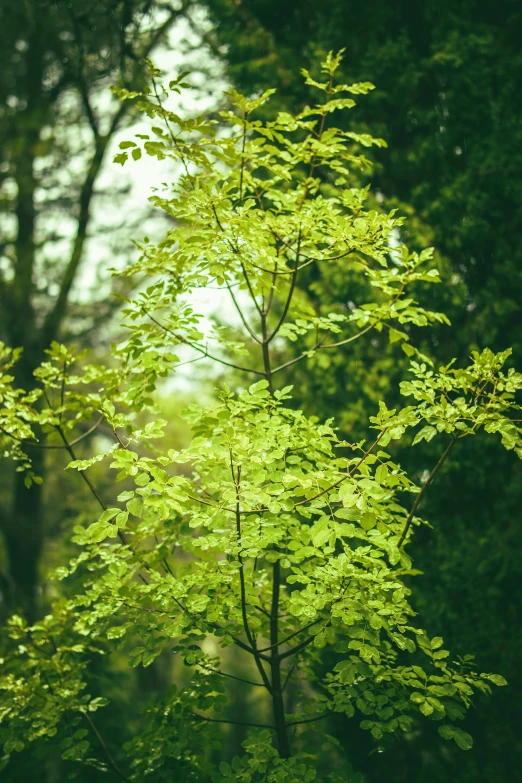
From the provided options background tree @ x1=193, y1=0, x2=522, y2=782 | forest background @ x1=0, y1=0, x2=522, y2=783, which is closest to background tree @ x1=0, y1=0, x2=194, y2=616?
forest background @ x1=0, y1=0, x2=522, y2=783

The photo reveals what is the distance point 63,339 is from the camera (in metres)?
7.20

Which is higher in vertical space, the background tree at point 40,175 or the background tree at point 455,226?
the background tree at point 40,175

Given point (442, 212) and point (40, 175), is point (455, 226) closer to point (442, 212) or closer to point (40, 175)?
point (442, 212)

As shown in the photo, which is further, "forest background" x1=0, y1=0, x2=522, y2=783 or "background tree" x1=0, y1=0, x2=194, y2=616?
"background tree" x1=0, y1=0, x2=194, y2=616

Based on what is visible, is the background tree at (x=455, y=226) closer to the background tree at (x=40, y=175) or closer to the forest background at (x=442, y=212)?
the forest background at (x=442, y=212)

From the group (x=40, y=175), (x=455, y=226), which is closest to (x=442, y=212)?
(x=455, y=226)

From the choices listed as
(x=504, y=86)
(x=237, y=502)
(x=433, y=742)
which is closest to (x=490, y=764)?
(x=433, y=742)

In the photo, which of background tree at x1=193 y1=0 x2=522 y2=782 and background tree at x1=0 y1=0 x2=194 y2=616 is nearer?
background tree at x1=193 y1=0 x2=522 y2=782

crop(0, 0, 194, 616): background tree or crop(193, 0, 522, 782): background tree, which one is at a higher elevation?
crop(0, 0, 194, 616): background tree

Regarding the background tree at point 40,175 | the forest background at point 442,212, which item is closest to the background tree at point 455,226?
the forest background at point 442,212

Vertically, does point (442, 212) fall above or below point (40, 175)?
below

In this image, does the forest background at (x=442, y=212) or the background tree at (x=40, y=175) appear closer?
the forest background at (x=442, y=212)

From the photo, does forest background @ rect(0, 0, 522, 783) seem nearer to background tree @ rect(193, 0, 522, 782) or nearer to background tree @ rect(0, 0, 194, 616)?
background tree @ rect(193, 0, 522, 782)

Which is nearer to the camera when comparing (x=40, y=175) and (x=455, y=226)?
(x=455, y=226)
